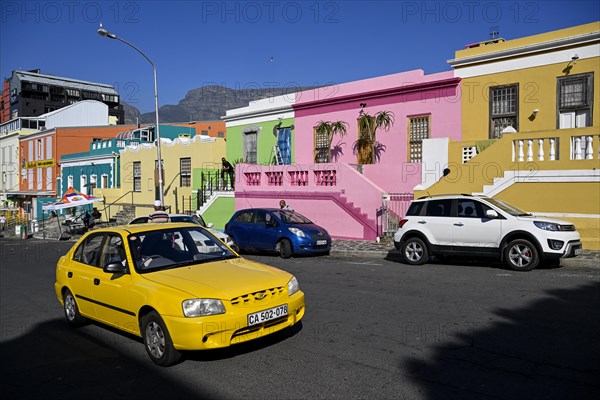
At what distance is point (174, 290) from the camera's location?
5.45 m

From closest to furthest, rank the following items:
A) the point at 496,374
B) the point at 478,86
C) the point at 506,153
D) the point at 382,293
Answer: the point at 496,374 < the point at 382,293 < the point at 506,153 < the point at 478,86

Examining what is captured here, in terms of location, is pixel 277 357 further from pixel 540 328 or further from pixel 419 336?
pixel 540 328

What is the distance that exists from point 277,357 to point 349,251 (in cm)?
1001

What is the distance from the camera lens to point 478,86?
17.5 m

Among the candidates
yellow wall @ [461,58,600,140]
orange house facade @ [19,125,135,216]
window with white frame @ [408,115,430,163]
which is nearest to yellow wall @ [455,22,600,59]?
yellow wall @ [461,58,600,140]

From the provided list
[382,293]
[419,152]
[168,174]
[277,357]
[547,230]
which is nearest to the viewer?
[277,357]

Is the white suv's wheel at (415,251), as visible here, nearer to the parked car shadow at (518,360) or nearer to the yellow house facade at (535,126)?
the yellow house facade at (535,126)

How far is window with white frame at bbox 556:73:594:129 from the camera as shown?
15399mm

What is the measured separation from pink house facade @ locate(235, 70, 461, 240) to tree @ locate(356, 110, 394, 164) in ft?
0.68

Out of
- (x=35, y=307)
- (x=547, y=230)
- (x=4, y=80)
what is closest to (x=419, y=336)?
(x=547, y=230)

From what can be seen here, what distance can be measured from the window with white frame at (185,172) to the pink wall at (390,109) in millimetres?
8415

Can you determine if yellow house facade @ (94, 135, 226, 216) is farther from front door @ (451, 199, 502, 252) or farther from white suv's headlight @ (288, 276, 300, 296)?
white suv's headlight @ (288, 276, 300, 296)

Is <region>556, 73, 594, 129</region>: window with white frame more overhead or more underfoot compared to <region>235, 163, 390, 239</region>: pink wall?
→ more overhead

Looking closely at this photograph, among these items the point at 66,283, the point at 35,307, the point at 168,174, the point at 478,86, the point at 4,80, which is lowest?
the point at 35,307
